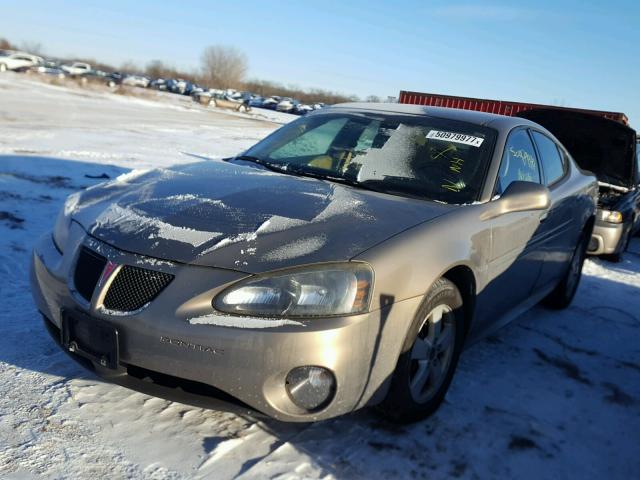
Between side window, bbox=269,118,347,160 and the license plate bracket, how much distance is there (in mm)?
1760

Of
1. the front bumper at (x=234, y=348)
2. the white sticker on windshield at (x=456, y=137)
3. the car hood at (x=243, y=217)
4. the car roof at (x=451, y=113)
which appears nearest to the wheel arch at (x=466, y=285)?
the car hood at (x=243, y=217)

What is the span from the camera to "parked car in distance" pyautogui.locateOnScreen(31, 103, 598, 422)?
85.8 inches

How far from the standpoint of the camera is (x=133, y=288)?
2.26 m

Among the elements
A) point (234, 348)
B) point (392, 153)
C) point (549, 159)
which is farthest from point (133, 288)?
point (549, 159)

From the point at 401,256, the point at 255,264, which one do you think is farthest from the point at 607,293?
the point at 255,264

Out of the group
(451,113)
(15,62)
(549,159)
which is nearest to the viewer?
(451,113)

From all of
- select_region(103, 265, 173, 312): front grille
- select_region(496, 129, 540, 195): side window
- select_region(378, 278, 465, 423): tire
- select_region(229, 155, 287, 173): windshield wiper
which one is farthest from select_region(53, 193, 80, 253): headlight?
select_region(496, 129, 540, 195): side window

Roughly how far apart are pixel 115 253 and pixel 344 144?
1841 millimetres

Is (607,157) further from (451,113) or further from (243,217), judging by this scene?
(243,217)

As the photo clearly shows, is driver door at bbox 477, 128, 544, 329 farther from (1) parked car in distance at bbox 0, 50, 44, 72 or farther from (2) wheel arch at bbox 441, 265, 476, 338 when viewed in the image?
(1) parked car in distance at bbox 0, 50, 44, 72

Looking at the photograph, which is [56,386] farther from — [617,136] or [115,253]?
[617,136]

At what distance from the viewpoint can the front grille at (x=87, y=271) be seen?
2.36 m

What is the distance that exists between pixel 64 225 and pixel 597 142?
6.37 m

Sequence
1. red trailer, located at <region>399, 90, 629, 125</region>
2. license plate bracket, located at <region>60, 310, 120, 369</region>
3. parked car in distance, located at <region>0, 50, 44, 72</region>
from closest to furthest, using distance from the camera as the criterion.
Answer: license plate bracket, located at <region>60, 310, 120, 369</region>
red trailer, located at <region>399, 90, 629, 125</region>
parked car in distance, located at <region>0, 50, 44, 72</region>
